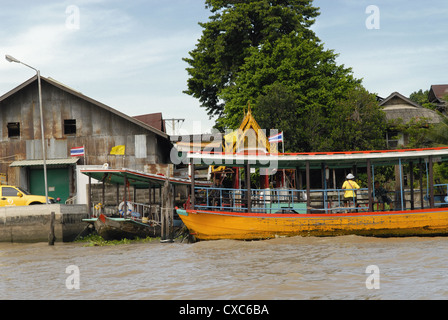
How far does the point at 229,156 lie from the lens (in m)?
17.6

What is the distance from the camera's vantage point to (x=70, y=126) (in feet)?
92.6

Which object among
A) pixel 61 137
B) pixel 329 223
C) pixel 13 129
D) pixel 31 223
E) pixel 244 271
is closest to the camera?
pixel 244 271

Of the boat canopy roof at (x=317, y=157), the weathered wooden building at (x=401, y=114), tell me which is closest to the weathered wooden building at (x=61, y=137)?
the boat canopy roof at (x=317, y=157)

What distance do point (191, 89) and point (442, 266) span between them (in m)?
26.2

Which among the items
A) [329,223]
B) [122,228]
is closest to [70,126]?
[122,228]

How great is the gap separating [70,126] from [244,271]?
721 inches

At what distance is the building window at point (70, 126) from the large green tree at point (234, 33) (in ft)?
32.0

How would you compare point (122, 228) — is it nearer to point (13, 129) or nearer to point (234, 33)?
point (13, 129)

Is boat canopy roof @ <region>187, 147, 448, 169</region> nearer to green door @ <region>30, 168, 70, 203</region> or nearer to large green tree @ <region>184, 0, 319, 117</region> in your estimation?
green door @ <region>30, 168, 70, 203</region>

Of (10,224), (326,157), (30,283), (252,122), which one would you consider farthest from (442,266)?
(10,224)

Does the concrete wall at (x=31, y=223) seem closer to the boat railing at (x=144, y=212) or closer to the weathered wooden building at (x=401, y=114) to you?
the boat railing at (x=144, y=212)

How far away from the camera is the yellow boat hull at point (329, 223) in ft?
56.5

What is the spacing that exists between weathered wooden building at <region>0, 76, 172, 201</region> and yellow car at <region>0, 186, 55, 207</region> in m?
4.17
